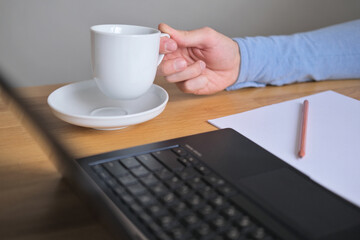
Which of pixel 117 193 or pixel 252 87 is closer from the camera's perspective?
pixel 117 193

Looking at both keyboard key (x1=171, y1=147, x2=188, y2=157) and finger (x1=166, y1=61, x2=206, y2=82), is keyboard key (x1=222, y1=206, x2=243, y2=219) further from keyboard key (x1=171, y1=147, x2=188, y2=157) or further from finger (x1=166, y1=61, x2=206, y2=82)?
finger (x1=166, y1=61, x2=206, y2=82)

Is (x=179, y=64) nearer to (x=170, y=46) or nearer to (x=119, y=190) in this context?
(x=170, y=46)

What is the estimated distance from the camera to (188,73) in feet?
2.20

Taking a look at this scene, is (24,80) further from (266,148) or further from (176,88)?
(266,148)

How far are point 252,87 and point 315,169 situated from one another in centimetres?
36

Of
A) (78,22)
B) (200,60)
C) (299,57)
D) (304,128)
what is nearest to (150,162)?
(304,128)

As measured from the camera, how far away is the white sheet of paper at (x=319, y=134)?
0.43 m

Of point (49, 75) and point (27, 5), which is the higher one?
point (27, 5)

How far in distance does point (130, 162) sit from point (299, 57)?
547mm

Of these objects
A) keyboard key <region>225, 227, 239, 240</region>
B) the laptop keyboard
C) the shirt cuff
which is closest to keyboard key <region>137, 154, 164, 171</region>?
the laptop keyboard

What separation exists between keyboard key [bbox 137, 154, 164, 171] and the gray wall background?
2.36ft

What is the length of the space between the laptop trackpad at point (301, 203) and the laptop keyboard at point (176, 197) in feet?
0.09

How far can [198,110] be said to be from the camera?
0.63 meters

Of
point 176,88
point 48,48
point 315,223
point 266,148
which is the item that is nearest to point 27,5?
point 48,48
